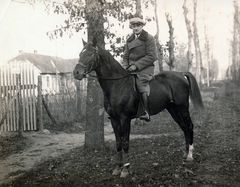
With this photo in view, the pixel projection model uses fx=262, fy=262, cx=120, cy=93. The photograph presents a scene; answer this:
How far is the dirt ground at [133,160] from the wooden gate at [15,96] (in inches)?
18.3

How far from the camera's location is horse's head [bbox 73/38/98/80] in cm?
489

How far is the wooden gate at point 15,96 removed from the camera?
839 cm

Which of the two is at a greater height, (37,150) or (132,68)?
(132,68)

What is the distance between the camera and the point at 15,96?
8.50 metres

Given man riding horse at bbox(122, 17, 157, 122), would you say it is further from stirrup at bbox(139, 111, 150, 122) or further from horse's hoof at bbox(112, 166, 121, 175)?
horse's hoof at bbox(112, 166, 121, 175)

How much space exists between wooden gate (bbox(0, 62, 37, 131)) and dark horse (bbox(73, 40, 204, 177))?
4281 millimetres

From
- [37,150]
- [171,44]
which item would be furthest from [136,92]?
[171,44]

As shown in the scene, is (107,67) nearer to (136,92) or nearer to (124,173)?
(136,92)

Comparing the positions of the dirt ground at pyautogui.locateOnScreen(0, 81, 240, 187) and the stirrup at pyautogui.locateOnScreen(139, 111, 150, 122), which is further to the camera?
the stirrup at pyautogui.locateOnScreen(139, 111, 150, 122)

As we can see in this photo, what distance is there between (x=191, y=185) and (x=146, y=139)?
11.6 feet

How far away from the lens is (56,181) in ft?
16.1

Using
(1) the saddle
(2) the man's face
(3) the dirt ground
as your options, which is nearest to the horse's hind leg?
(3) the dirt ground

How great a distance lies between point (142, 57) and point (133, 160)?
232 cm

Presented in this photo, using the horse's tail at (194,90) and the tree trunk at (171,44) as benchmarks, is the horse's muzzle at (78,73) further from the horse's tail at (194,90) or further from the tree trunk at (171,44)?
the tree trunk at (171,44)
